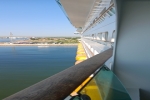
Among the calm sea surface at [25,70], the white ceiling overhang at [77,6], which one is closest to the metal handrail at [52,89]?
the white ceiling overhang at [77,6]

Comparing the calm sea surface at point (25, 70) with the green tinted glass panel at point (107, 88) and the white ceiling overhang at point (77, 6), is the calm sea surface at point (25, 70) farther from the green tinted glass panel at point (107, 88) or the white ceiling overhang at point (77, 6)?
the green tinted glass panel at point (107, 88)

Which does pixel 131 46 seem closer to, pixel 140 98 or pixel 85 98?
pixel 140 98

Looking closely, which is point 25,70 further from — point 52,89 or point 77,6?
point 52,89

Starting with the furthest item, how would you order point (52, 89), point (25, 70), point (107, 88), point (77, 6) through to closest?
point (25, 70)
point (77, 6)
point (107, 88)
point (52, 89)

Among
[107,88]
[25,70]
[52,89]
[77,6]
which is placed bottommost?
[25,70]

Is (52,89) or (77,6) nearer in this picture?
(52,89)

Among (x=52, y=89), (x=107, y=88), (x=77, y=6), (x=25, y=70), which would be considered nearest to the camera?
(x=52, y=89)

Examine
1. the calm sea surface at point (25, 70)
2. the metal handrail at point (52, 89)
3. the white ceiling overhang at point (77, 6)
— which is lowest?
the calm sea surface at point (25, 70)

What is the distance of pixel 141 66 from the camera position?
2.00 meters

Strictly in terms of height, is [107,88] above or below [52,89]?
below

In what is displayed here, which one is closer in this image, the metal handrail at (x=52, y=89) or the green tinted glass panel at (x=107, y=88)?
the metal handrail at (x=52, y=89)

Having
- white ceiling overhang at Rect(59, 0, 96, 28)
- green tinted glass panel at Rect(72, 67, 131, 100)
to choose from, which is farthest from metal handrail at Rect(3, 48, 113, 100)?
white ceiling overhang at Rect(59, 0, 96, 28)

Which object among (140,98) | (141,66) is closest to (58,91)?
(141,66)

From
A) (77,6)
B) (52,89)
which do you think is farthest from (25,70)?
(52,89)
